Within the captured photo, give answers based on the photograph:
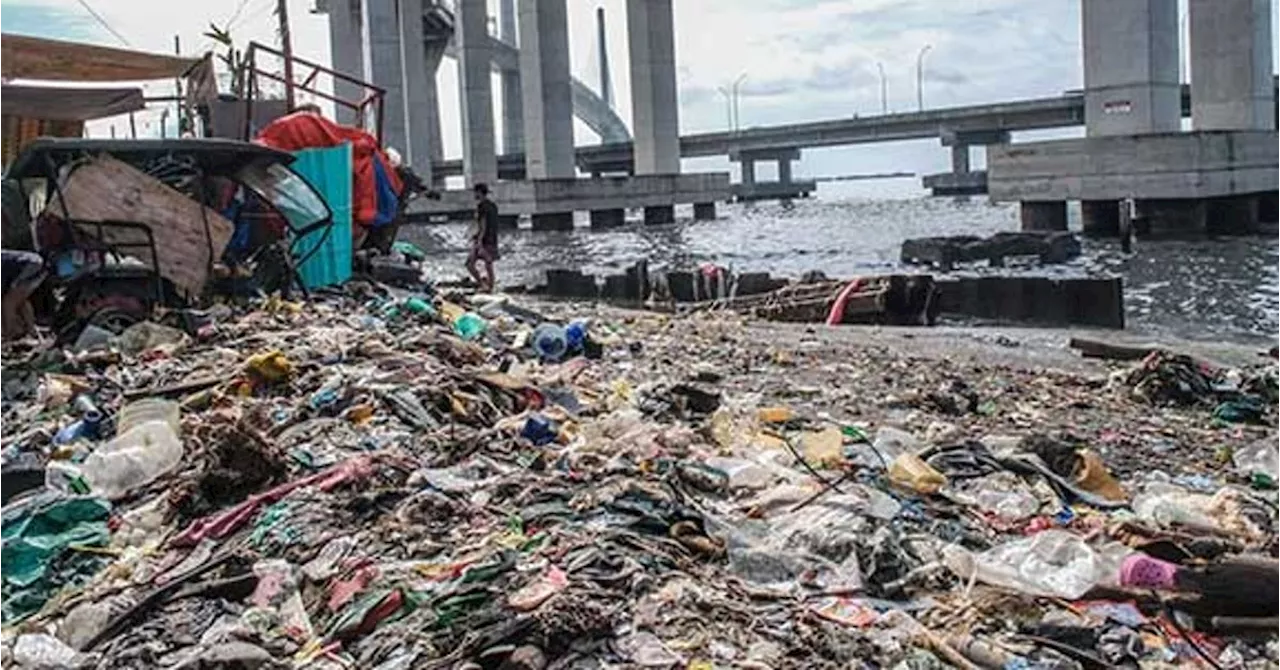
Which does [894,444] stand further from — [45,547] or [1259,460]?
[45,547]

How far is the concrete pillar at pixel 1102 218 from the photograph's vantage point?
33531 millimetres

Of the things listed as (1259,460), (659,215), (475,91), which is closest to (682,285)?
(1259,460)

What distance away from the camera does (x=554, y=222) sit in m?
54.4

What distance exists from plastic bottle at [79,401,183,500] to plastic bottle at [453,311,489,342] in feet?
13.9

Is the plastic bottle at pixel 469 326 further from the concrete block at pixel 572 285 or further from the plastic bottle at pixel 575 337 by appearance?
the concrete block at pixel 572 285

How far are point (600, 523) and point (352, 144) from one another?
11802 millimetres

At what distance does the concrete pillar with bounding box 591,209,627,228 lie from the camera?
56.3 m

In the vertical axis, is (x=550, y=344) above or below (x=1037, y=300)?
above

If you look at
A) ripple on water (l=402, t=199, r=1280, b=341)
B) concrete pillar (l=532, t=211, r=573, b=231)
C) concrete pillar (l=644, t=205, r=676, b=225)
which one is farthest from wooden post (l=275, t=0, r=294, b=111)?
concrete pillar (l=644, t=205, r=676, b=225)

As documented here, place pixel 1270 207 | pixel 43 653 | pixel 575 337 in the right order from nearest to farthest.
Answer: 1. pixel 43 653
2. pixel 575 337
3. pixel 1270 207

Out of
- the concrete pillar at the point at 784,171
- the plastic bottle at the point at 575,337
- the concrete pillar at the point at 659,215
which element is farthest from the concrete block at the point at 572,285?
the concrete pillar at the point at 784,171

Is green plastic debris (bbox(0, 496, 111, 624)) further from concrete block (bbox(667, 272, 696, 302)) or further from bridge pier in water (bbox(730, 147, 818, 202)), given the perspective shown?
bridge pier in water (bbox(730, 147, 818, 202))

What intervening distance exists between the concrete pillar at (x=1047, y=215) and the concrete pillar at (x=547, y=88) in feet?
81.5

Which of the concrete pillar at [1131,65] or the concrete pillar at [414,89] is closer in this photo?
the concrete pillar at [1131,65]
